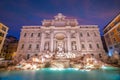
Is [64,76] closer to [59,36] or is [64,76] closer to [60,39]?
[60,39]

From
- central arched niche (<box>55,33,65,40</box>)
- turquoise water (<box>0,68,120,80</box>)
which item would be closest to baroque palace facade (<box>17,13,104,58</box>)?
central arched niche (<box>55,33,65,40</box>)

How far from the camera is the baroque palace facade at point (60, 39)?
30891 millimetres

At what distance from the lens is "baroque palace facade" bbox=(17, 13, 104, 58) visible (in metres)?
30.9

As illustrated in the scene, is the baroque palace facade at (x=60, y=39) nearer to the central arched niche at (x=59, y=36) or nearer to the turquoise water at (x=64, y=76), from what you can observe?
the central arched niche at (x=59, y=36)

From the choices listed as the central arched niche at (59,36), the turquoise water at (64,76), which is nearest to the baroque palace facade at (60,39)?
the central arched niche at (59,36)

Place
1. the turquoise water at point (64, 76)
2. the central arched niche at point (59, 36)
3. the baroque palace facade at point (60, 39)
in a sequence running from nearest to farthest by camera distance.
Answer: the turquoise water at point (64, 76) → the baroque palace facade at point (60, 39) → the central arched niche at point (59, 36)

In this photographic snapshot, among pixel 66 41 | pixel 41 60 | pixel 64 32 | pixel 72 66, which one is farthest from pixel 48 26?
pixel 72 66

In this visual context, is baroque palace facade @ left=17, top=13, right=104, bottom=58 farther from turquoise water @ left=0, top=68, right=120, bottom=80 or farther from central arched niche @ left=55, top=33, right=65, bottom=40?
turquoise water @ left=0, top=68, right=120, bottom=80

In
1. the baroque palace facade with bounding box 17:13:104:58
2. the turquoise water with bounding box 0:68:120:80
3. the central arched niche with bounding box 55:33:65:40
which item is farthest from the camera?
the central arched niche with bounding box 55:33:65:40

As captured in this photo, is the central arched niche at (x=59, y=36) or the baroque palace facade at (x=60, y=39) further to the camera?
the central arched niche at (x=59, y=36)

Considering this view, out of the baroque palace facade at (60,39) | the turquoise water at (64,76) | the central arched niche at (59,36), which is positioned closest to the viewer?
the turquoise water at (64,76)

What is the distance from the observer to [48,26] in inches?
1320

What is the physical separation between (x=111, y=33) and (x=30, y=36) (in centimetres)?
3012

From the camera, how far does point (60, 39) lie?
33500mm
